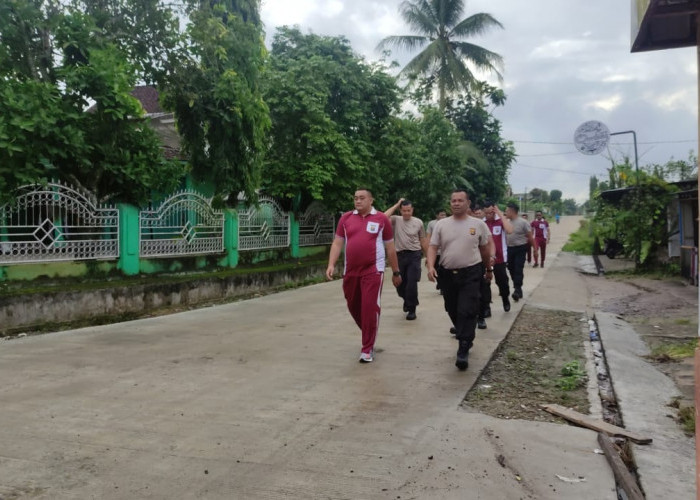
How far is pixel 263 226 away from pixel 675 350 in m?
8.62

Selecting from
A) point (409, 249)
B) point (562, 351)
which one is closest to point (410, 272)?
point (409, 249)

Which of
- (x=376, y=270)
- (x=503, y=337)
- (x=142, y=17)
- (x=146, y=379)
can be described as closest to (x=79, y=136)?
(x=142, y=17)

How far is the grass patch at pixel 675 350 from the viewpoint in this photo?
5773mm

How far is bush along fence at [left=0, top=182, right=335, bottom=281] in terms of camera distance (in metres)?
7.21

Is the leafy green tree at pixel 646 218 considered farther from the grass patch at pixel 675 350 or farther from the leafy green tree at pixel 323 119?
the grass patch at pixel 675 350

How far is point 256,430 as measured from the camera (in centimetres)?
355

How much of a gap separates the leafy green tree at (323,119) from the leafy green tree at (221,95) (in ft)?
8.04

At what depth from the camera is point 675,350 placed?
6.04 metres

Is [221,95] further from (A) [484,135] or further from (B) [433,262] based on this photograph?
(A) [484,135]

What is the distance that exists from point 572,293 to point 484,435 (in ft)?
28.7

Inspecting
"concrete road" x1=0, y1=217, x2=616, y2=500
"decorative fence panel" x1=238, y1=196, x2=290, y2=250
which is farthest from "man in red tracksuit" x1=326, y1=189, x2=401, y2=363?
"decorative fence panel" x1=238, y1=196, x2=290, y2=250

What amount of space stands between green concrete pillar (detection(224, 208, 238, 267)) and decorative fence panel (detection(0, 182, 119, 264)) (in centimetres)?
276

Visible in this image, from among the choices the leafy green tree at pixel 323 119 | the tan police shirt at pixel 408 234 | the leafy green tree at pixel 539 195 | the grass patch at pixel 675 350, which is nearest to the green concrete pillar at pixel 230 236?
the leafy green tree at pixel 323 119

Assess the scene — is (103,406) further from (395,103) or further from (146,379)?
(395,103)
